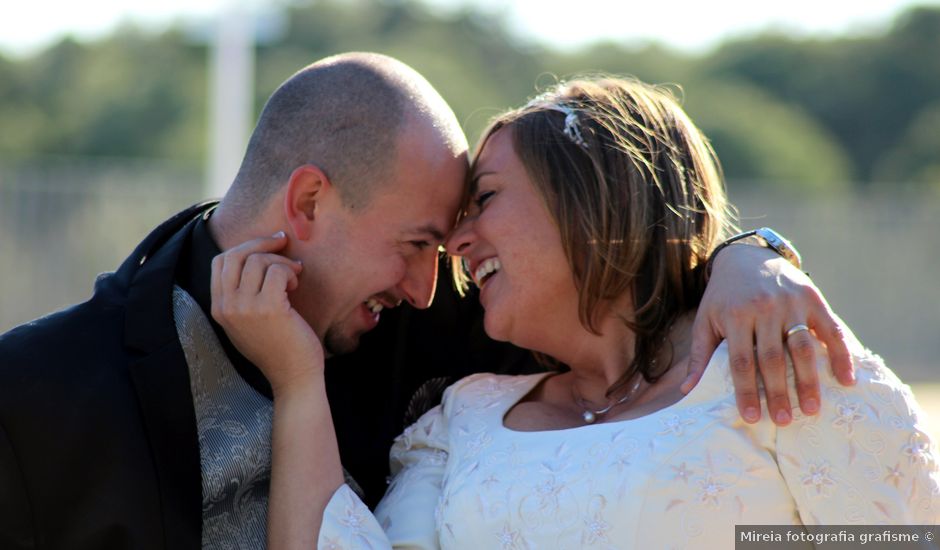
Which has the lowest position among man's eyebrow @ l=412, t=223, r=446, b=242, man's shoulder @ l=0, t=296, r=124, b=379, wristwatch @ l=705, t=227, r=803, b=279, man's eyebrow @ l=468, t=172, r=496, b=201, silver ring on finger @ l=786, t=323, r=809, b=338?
man's shoulder @ l=0, t=296, r=124, b=379

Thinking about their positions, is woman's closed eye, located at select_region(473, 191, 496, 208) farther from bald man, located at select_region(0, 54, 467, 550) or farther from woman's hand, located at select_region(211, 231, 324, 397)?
woman's hand, located at select_region(211, 231, 324, 397)

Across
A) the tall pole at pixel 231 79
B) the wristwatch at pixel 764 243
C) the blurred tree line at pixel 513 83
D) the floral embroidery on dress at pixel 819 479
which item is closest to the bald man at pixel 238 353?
the wristwatch at pixel 764 243

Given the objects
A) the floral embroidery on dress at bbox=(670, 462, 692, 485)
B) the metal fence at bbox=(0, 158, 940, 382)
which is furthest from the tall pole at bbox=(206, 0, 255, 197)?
the floral embroidery on dress at bbox=(670, 462, 692, 485)

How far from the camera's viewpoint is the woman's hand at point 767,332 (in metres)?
2.93

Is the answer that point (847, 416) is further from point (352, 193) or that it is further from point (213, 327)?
point (213, 327)

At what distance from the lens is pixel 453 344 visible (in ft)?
13.6

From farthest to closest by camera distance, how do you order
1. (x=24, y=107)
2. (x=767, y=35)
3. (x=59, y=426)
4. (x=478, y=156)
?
(x=767, y=35) < (x=24, y=107) < (x=478, y=156) < (x=59, y=426)

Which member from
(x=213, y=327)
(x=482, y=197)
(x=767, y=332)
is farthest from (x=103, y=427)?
(x=767, y=332)

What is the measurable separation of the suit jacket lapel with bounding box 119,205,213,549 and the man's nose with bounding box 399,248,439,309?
31.1 inches

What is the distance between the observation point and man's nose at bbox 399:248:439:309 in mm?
3838

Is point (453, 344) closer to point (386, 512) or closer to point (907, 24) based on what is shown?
point (386, 512)

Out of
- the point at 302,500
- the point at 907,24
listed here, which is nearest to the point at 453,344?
the point at 302,500

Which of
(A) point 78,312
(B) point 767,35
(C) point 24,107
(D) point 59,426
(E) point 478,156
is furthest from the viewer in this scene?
(B) point 767,35

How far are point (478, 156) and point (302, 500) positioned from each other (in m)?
1.20
